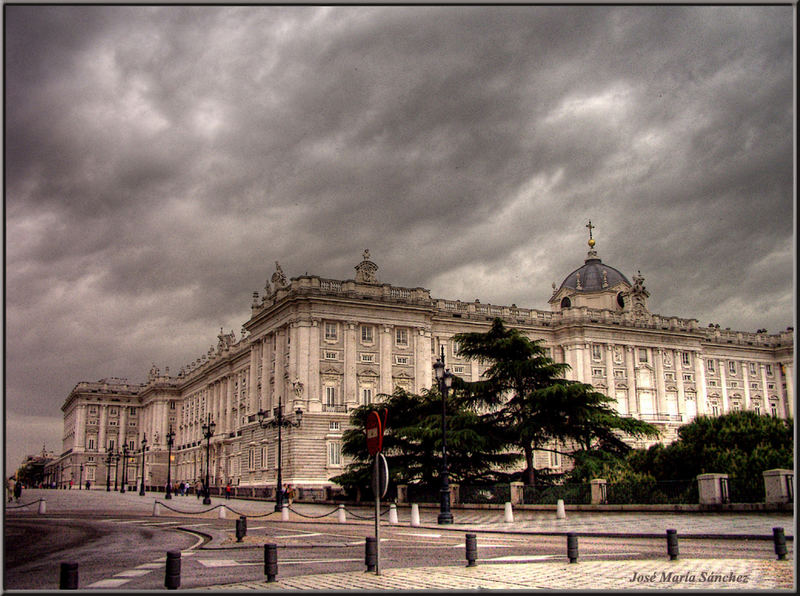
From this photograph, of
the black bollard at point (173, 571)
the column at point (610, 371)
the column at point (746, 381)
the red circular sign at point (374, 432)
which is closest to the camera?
the black bollard at point (173, 571)

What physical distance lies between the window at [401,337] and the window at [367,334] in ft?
8.10

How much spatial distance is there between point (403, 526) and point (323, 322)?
41884 millimetres

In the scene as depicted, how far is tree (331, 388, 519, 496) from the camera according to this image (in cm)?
4206

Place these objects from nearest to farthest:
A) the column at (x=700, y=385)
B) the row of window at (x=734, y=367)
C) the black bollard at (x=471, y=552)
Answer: the black bollard at (x=471, y=552)
the column at (x=700, y=385)
the row of window at (x=734, y=367)

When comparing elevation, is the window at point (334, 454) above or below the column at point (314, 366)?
below

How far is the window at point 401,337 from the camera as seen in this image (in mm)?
73875

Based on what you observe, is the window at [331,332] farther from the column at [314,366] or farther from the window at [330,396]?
the window at [330,396]

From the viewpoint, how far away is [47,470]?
172875 millimetres

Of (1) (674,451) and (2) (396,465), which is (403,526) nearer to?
(1) (674,451)

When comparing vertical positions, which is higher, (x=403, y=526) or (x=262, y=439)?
(x=262, y=439)

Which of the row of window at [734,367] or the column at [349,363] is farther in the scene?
the row of window at [734,367]

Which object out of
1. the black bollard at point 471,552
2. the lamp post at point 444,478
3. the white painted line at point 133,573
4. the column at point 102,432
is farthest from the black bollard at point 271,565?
the column at point 102,432

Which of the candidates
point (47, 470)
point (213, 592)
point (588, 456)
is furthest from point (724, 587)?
point (47, 470)

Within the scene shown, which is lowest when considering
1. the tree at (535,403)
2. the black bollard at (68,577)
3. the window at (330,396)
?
the black bollard at (68,577)
